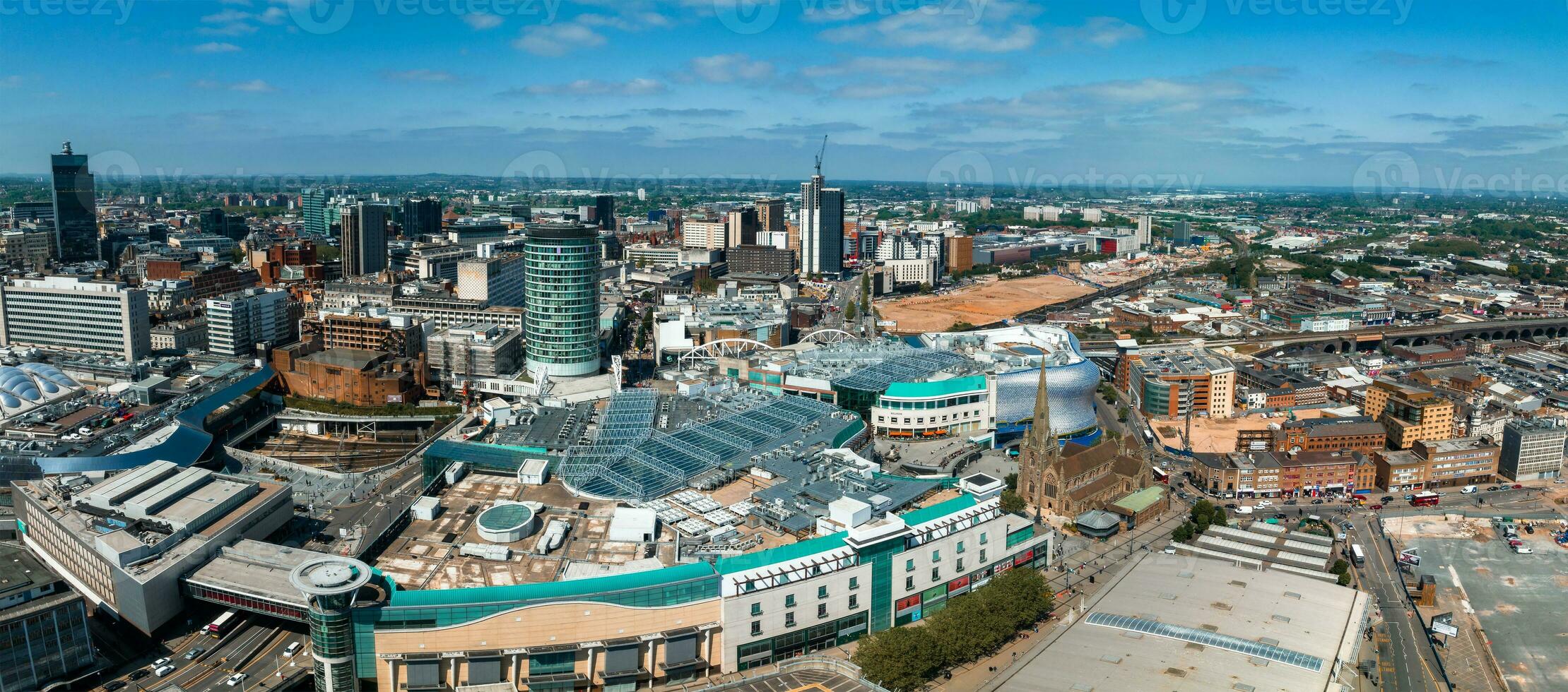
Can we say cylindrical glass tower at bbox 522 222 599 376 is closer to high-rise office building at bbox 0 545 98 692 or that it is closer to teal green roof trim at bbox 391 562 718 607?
high-rise office building at bbox 0 545 98 692

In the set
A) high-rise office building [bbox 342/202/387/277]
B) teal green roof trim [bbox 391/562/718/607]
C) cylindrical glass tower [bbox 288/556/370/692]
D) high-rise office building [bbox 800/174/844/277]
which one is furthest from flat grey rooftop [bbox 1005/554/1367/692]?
high-rise office building [bbox 800/174/844/277]

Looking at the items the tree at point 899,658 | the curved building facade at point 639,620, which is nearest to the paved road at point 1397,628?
the tree at point 899,658

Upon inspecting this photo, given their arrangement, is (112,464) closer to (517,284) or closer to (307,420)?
(307,420)

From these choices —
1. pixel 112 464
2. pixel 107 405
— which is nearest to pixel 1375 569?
pixel 112 464

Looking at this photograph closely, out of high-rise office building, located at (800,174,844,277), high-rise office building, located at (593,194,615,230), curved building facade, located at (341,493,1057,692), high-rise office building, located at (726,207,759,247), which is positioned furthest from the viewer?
high-rise office building, located at (593,194,615,230)

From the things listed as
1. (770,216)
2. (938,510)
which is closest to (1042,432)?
(938,510)

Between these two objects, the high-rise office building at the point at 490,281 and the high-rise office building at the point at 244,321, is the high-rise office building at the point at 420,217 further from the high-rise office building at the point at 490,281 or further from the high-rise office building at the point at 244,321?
the high-rise office building at the point at 244,321
